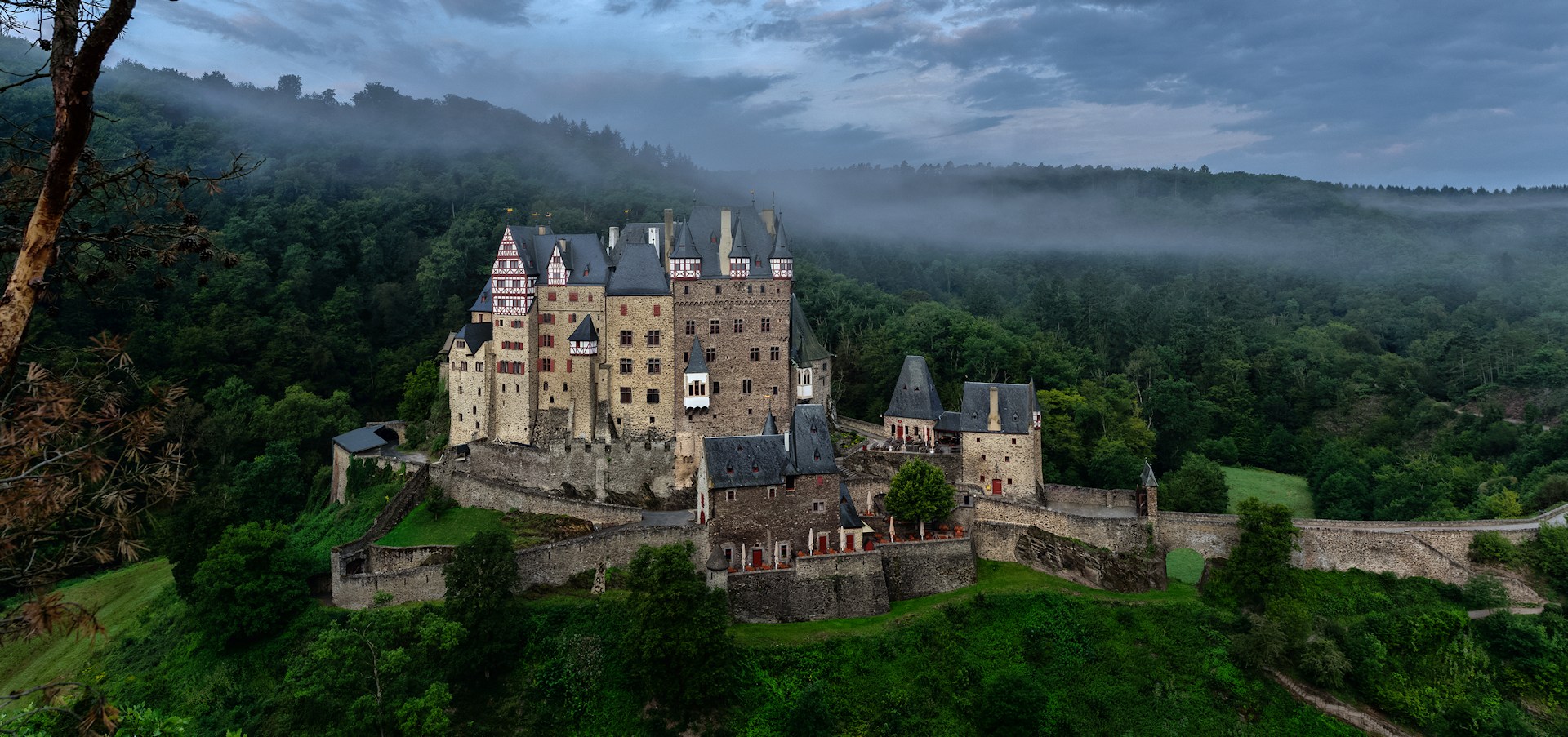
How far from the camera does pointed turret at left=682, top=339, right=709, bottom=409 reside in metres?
46.0

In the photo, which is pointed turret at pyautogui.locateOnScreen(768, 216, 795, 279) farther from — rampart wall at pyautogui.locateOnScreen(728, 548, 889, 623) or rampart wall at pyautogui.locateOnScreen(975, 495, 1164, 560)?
rampart wall at pyautogui.locateOnScreen(728, 548, 889, 623)

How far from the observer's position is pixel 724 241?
47.6m

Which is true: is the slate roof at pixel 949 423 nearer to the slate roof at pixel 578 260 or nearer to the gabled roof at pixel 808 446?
the gabled roof at pixel 808 446

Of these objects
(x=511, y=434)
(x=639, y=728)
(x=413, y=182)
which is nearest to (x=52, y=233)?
(x=639, y=728)

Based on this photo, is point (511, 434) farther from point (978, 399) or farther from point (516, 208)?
point (516, 208)

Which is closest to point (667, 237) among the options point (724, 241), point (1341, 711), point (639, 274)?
point (639, 274)

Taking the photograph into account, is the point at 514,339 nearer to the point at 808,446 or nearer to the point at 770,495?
the point at 770,495

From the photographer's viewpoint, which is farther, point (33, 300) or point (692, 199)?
Result: point (692, 199)

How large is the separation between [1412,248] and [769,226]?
116m

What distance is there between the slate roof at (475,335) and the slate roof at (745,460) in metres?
16.9

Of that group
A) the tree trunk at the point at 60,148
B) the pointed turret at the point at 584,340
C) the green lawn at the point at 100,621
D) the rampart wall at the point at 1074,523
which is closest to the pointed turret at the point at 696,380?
the pointed turret at the point at 584,340

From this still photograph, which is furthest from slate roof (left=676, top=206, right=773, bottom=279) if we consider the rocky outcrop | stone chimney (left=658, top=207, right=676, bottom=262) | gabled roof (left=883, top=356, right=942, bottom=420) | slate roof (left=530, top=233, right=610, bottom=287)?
the rocky outcrop

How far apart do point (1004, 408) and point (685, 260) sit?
18125mm

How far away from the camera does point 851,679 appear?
3472cm
